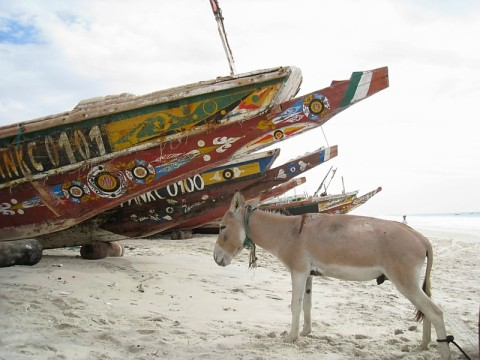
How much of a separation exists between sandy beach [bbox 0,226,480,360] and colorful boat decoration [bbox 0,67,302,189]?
5.71ft

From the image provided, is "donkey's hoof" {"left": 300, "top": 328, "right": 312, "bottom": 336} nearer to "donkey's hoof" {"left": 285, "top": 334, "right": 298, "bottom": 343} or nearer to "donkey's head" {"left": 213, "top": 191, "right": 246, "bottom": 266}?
"donkey's hoof" {"left": 285, "top": 334, "right": 298, "bottom": 343}

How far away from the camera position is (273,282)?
24.9 feet

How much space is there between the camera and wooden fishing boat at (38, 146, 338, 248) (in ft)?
28.7

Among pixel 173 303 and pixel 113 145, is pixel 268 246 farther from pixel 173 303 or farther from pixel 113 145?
pixel 113 145

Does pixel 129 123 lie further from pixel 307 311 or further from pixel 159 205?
pixel 307 311

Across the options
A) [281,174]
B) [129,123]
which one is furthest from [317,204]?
[129,123]

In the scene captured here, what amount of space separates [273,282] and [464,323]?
10.4 feet

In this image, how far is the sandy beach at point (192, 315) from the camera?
12.5ft

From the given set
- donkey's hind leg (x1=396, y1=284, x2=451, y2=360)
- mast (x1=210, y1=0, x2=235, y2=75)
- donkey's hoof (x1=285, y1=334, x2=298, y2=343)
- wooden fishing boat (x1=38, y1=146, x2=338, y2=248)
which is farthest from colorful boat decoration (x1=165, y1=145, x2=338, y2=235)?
donkey's hind leg (x1=396, y1=284, x2=451, y2=360)

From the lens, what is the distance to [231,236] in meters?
5.02

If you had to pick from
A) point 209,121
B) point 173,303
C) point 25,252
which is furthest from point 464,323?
point 25,252

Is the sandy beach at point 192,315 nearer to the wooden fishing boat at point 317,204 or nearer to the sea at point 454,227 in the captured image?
the wooden fishing boat at point 317,204

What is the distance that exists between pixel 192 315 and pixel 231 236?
3.42ft

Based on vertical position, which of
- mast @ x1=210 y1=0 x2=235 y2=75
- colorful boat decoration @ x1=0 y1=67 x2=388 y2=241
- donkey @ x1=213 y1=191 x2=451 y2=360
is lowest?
donkey @ x1=213 y1=191 x2=451 y2=360
